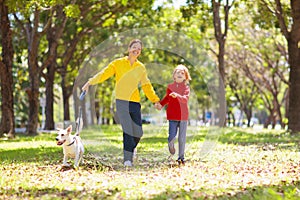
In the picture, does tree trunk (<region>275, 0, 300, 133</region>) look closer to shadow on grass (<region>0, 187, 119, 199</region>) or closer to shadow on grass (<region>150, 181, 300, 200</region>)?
shadow on grass (<region>150, 181, 300, 200</region>)

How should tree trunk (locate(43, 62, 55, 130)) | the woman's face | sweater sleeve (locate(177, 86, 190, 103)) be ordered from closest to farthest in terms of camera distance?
the woman's face < sweater sleeve (locate(177, 86, 190, 103)) < tree trunk (locate(43, 62, 55, 130))

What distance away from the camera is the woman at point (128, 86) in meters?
10.9

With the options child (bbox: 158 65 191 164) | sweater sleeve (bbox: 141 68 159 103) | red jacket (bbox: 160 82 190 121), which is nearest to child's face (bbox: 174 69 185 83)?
child (bbox: 158 65 191 164)

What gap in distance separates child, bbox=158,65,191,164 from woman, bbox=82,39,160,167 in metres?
0.60

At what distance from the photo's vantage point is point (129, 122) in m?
11.0

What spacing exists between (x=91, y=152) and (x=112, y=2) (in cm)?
1815

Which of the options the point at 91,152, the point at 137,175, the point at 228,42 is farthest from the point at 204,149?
the point at 228,42

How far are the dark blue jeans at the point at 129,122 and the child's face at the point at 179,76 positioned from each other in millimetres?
869

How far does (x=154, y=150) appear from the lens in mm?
14969

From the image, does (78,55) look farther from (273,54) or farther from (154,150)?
(154,150)

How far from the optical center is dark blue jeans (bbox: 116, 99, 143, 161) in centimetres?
1096

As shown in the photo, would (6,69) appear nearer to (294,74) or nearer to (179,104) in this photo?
(294,74)

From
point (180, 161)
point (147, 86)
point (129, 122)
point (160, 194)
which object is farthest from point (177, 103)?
point (160, 194)

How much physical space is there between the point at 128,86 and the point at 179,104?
1.05m
